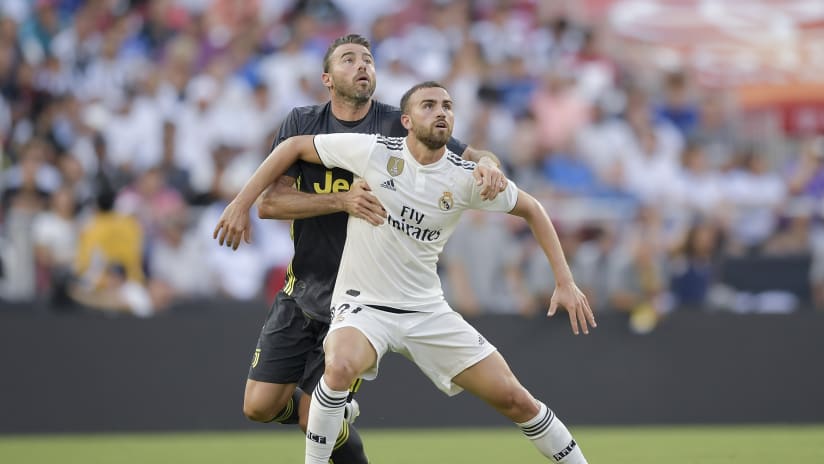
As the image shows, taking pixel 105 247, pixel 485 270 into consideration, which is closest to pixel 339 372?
pixel 485 270

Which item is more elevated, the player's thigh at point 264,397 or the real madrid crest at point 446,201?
the real madrid crest at point 446,201

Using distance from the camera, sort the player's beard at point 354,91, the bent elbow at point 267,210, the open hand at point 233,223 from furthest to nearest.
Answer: the player's beard at point 354,91, the bent elbow at point 267,210, the open hand at point 233,223

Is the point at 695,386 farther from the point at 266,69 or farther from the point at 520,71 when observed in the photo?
the point at 266,69

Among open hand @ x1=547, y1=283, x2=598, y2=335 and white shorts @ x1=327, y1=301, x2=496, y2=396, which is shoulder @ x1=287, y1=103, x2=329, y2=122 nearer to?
white shorts @ x1=327, y1=301, x2=496, y2=396

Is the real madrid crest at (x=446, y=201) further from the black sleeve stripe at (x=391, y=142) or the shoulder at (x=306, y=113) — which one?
the shoulder at (x=306, y=113)

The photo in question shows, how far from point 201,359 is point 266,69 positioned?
4.10 metres

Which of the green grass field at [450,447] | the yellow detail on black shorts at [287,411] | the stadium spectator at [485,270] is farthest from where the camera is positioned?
the stadium spectator at [485,270]

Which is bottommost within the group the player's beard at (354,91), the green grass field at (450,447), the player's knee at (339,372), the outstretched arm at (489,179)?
the green grass field at (450,447)

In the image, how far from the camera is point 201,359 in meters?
12.6

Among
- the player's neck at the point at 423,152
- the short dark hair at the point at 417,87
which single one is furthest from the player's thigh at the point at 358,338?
the short dark hair at the point at 417,87

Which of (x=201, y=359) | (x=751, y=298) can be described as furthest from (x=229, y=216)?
(x=751, y=298)

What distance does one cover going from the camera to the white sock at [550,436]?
716cm

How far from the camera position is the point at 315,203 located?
7.32 metres

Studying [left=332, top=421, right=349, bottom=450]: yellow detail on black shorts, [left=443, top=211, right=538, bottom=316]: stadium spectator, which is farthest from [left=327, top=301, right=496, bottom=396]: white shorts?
[left=443, top=211, right=538, bottom=316]: stadium spectator
